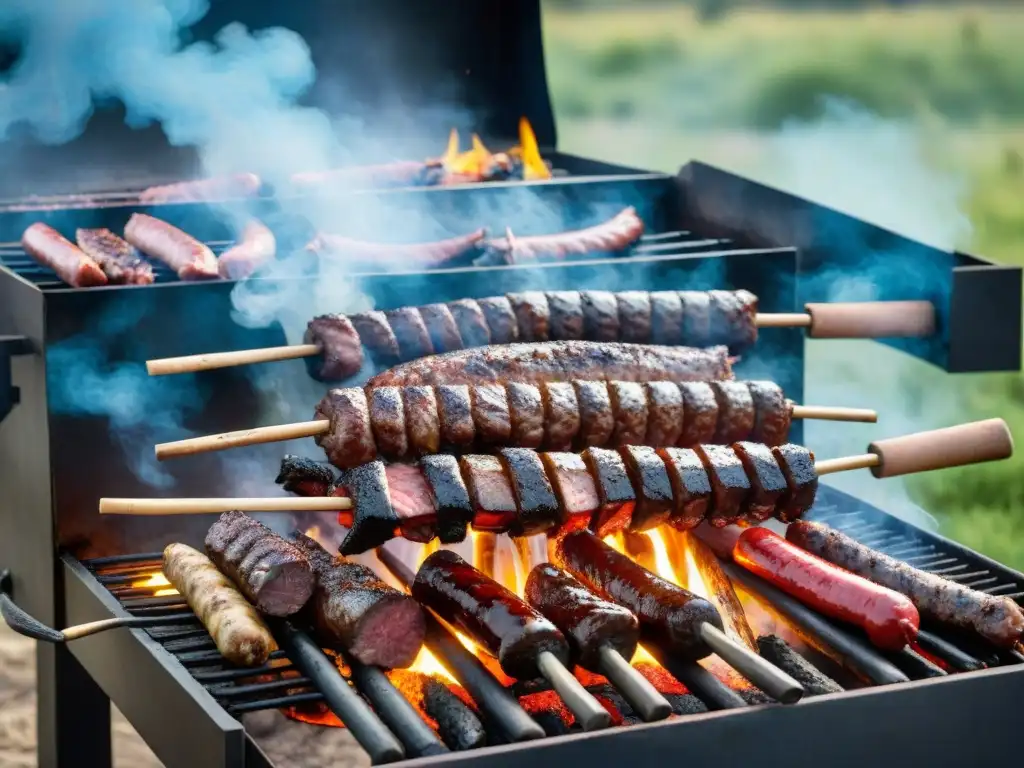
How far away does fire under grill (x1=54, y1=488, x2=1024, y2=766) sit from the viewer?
304cm

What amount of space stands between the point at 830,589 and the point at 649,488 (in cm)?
55

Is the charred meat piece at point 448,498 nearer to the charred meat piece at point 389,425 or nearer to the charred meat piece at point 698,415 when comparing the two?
the charred meat piece at point 389,425

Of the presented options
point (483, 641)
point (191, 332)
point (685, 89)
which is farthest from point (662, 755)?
point (685, 89)

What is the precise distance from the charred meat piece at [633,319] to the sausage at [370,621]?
4.71ft

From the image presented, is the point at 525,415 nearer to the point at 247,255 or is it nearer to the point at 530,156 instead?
the point at 247,255

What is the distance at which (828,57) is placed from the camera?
540 inches

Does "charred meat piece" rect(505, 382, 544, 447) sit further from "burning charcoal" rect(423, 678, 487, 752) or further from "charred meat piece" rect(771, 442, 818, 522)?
"burning charcoal" rect(423, 678, 487, 752)

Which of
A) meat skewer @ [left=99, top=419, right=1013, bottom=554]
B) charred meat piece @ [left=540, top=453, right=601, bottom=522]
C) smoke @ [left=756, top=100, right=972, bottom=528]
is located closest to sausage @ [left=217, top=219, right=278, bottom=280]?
meat skewer @ [left=99, top=419, right=1013, bottom=554]

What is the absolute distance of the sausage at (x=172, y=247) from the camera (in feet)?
14.9

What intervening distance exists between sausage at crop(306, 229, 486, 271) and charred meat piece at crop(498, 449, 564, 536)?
1.34m

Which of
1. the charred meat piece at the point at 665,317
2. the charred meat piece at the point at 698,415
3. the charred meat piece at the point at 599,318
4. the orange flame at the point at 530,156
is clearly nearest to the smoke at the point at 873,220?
the orange flame at the point at 530,156

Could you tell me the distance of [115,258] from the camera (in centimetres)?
460

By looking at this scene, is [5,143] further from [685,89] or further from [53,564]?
[685,89]

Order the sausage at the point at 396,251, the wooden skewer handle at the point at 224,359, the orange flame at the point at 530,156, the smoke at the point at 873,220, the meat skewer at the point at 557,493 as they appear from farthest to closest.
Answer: the smoke at the point at 873,220 → the orange flame at the point at 530,156 → the sausage at the point at 396,251 → the wooden skewer handle at the point at 224,359 → the meat skewer at the point at 557,493
